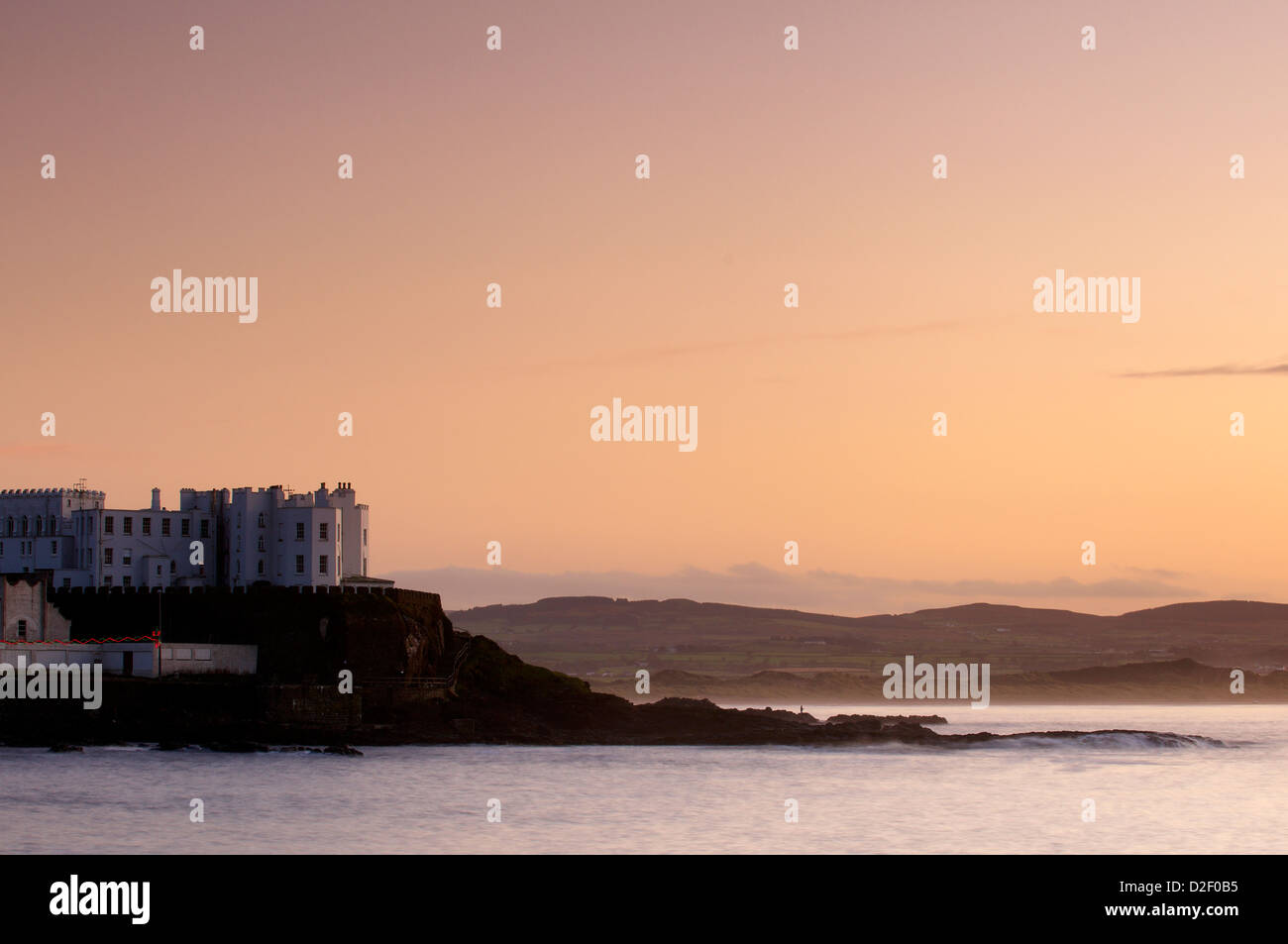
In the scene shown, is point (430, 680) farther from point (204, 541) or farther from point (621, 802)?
point (621, 802)

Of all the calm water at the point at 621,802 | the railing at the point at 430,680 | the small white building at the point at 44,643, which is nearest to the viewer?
the calm water at the point at 621,802

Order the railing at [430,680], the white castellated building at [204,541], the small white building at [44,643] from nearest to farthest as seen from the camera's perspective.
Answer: the small white building at [44,643], the railing at [430,680], the white castellated building at [204,541]

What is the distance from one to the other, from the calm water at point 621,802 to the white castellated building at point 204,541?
15.9 metres

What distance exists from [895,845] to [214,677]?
43252 millimetres

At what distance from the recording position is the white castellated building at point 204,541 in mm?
86000

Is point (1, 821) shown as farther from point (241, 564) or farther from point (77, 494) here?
point (77, 494)

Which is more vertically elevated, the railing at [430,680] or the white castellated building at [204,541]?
the white castellated building at [204,541]

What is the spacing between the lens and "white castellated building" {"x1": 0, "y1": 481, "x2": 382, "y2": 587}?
8600 cm

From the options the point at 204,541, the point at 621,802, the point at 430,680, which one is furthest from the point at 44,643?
the point at 621,802

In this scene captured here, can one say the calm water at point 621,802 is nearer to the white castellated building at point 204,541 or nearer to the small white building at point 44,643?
the small white building at point 44,643

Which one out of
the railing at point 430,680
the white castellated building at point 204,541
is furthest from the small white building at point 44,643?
the railing at point 430,680

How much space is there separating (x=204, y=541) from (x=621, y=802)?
44088 mm

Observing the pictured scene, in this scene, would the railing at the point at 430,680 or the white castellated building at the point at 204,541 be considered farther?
the white castellated building at the point at 204,541
